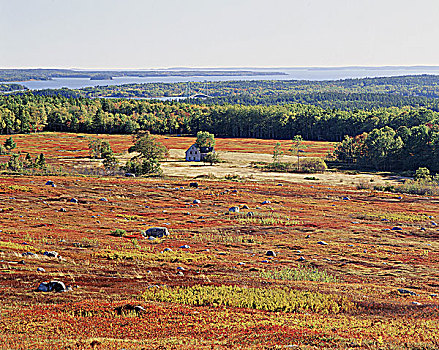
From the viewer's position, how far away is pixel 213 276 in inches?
787

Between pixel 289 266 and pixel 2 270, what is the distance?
13.8 metres

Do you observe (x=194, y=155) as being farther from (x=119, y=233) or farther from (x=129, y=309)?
(x=129, y=309)

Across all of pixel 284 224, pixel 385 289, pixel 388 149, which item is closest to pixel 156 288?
pixel 385 289

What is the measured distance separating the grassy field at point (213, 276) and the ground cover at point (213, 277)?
0.21 ft

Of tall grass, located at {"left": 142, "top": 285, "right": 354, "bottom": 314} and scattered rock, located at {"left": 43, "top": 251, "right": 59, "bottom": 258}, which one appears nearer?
tall grass, located at {"left": 142, "top": 285, "right": 354, "bottom": 314}

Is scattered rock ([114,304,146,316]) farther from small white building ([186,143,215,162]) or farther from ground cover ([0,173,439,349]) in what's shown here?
small white building ([186,143,215,162])

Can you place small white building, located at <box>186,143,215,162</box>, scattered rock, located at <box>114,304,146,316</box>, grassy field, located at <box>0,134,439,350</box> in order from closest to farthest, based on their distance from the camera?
grassy field, located at <box>0,134,439,350</box> → scattered rock, located at <box>114,304,146,316</box> → small white building, located at <box>186,143,215,162</box>

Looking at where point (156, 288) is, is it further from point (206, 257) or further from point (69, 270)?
point (206, 257)

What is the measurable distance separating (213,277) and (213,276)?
235 millimetres

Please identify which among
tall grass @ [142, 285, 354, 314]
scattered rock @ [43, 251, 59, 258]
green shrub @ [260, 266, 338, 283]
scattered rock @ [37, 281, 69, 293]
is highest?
scattered rock @ [37, 281, 69, 293]

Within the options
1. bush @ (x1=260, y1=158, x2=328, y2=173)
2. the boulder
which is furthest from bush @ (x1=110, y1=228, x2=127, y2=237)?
bush @ (x1=260, y1=158, x2=328, y2=173)

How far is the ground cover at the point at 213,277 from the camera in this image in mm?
12578

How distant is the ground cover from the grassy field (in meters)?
0.06

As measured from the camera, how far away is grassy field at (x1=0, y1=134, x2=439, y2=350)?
41.3 ft
